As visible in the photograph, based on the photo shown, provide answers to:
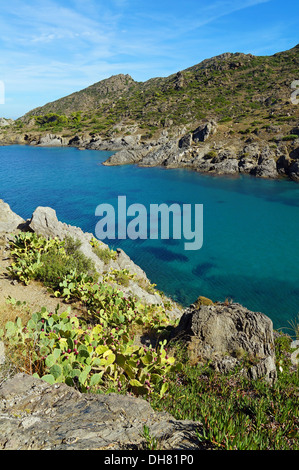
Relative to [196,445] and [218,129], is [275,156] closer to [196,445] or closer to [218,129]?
[218,129]

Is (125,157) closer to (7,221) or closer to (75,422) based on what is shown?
(7,221)

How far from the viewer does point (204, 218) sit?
35.7 meters

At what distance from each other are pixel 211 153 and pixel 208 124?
12592 mm

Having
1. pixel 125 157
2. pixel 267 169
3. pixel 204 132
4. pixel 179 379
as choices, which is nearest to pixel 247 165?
pixel 267 169

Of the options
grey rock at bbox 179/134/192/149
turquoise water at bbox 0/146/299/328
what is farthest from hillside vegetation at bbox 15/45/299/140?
turquoise water at bbox 0/146/299/328

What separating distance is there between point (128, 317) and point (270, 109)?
88.7m

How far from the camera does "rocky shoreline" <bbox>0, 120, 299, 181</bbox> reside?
55.0 m

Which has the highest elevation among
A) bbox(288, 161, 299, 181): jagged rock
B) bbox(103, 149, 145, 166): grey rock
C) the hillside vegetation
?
the hillside vegetation

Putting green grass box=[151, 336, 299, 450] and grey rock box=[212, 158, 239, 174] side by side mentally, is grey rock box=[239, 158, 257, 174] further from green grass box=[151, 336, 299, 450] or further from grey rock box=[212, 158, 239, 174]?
green grass box=[151, 336, 299, 450]

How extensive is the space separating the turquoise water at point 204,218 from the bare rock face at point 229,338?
8587 mm

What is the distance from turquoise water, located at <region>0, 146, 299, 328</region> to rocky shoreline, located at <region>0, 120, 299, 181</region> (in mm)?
4337

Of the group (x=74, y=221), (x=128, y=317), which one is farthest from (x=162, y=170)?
(x=128, y=317)

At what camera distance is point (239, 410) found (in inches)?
190
